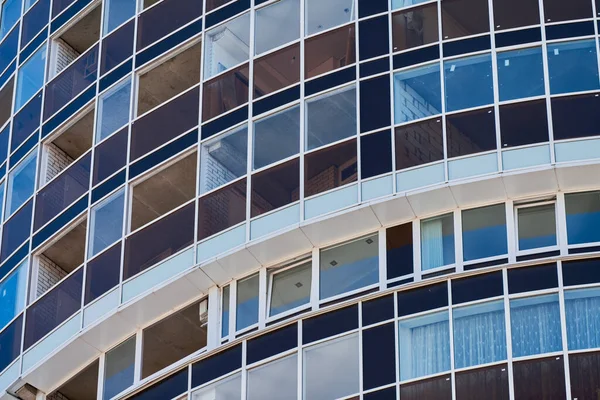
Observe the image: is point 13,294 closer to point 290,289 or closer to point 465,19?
point 290,289

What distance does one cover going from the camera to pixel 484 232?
3231cm

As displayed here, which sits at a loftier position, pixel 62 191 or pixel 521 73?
pixel 62 191

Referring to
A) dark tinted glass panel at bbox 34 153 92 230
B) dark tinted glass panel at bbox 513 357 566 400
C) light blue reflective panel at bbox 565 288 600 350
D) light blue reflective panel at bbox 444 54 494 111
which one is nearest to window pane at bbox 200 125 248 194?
dark tinted glass panel at bbox 34 153 92 230

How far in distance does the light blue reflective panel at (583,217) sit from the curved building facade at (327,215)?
0.13 feet

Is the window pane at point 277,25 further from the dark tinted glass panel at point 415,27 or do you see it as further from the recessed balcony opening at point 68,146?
the recessed balcony opening at point 68,146

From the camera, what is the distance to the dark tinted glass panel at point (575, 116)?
32219 millimetres

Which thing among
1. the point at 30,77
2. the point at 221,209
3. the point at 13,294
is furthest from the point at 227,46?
the point at 30,77

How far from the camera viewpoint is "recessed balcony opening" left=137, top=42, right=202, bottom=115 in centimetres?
3784

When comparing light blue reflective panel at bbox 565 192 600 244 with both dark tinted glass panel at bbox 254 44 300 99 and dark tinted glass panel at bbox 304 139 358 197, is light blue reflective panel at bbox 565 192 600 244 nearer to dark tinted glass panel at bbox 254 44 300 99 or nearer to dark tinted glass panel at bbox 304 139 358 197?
dark tinted glass panel at bbox 304 139 358 197

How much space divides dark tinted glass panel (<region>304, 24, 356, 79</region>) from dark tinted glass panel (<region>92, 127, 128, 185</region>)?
4.42m

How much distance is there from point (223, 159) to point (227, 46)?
2.76 metres

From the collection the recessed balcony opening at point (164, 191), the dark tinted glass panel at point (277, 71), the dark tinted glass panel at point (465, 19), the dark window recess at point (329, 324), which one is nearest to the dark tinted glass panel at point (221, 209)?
the recessed balcony opening at point (164, 191)

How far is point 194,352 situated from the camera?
3441 cm

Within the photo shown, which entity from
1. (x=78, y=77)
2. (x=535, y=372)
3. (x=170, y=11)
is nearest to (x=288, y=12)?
(x=170, y=11)
